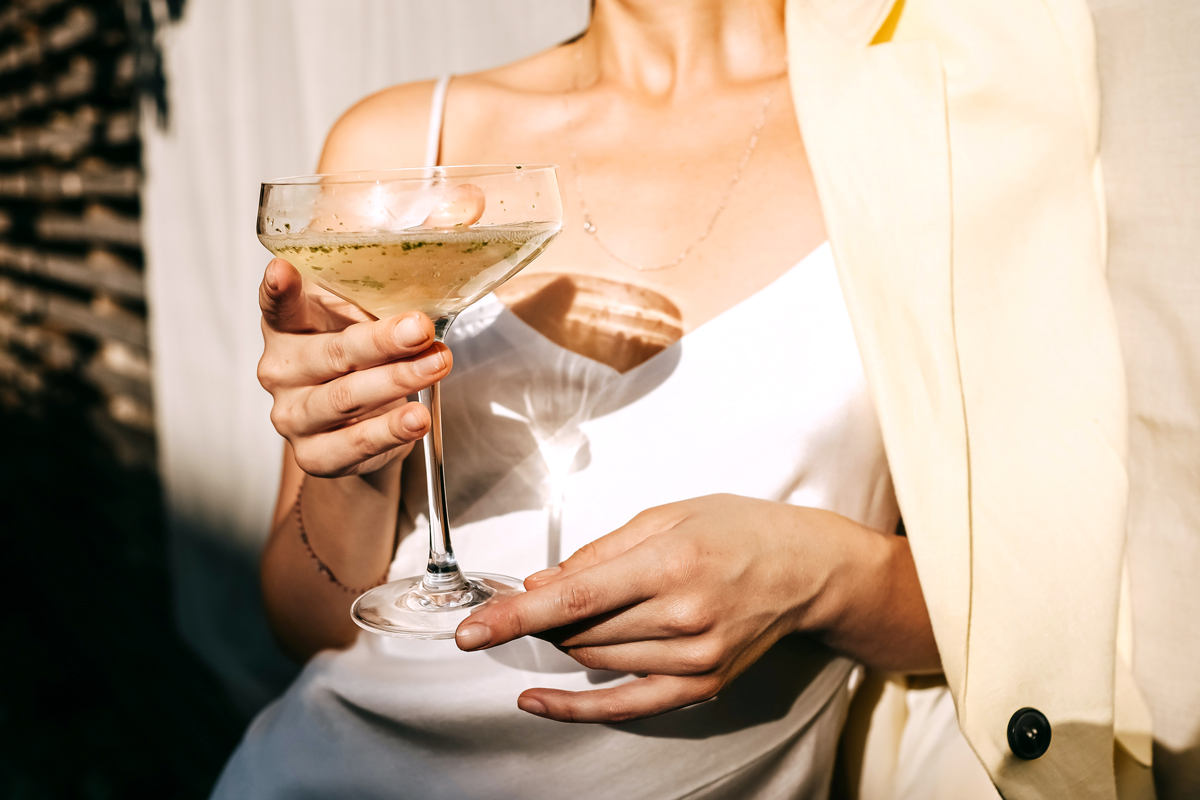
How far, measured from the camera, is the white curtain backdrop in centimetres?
192

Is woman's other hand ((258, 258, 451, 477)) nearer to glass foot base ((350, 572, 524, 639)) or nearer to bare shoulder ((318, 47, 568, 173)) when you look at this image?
glass foot base ((350, 572, 524, 639))

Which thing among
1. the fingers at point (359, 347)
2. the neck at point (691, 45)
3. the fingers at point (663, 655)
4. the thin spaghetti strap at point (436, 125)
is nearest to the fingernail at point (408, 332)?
the fingers at point (359, 347)

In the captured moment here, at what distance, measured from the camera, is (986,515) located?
0.92m

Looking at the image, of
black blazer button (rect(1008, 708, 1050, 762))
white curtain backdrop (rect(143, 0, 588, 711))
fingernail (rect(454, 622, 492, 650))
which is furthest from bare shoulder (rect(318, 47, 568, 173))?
black blazer button (rect(1008, 708, 1050, 762))

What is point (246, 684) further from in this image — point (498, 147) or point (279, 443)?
point (498, 147)

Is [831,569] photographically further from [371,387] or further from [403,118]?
[403,118]

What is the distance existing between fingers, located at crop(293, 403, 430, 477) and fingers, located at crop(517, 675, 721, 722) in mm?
270

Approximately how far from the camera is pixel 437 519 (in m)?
0.77

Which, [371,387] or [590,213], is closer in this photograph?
[371,387]

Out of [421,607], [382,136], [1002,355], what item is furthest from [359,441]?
[1002,355]

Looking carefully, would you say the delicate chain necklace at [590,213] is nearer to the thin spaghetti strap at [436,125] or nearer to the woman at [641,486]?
the woman at [641,486]

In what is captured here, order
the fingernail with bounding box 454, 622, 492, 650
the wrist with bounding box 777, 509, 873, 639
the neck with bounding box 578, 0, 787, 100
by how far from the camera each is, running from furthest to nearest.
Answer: the neck with bounding box 578, 0, 787, 100
the wrist with bounding box 777, 509, 873, 639
the fingernail with bounding box 454, 622, 492, 650

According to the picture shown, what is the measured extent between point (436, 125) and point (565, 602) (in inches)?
31.8

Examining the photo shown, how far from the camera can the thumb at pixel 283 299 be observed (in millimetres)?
678
